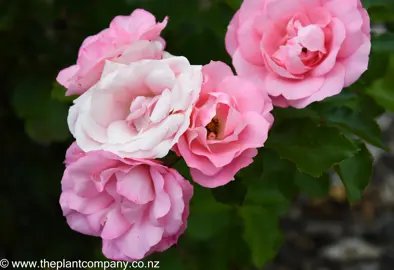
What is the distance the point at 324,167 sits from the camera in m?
0.69

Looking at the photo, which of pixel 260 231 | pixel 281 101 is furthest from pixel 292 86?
pixel 260 231

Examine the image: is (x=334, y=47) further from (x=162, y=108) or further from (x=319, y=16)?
(x=162, y=108)

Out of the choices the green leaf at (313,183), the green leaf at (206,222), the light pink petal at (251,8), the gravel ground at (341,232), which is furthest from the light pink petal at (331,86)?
the gravel ground at (341,232)

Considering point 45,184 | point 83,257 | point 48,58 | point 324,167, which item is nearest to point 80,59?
point 324,167

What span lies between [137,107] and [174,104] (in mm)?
46

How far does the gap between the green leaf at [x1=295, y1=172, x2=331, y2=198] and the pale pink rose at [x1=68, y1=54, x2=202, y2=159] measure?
1.54 feet

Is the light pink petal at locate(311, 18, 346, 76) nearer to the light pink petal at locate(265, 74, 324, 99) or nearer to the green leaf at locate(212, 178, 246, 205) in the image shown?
the light pink petal at locate(265, 74, 324, 99)

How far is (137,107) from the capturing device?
0.62 metres

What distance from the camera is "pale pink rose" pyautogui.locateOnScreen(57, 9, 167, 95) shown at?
640 millimetres

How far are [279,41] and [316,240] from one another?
4.19 feet

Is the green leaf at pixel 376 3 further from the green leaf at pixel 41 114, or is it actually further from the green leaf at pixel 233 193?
the green leaf at pixel 41 114

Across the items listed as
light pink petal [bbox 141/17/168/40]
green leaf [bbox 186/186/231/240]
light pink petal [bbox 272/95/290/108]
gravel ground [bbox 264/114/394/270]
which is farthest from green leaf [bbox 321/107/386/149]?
gravel ground [bbox 264/114/394/270]

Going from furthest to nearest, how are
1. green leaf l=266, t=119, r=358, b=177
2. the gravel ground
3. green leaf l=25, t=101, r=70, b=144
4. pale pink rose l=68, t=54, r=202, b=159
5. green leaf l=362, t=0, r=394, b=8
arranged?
the gravel ground, green leaf l=25, t=101, r=70, b=144, green leaf l=362, t=0, r=394, b=8, green leaf l=266, t=119, r=358, b=177, pale pink rose l=68, t=54, r=202, b=159

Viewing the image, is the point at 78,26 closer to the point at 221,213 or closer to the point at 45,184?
the point at 45,184
